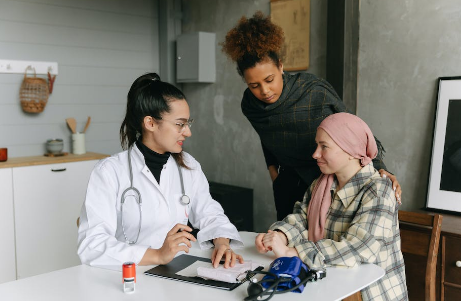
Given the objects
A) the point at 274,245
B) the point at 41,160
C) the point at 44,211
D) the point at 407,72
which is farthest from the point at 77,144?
the point at 274,245

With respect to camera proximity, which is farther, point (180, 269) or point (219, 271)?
point (180, 269)

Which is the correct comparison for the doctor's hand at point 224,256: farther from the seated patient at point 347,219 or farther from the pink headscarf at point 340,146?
the pink headscarf at point 340,146

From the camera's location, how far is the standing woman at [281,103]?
2191 mm

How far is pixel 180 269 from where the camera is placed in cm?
168

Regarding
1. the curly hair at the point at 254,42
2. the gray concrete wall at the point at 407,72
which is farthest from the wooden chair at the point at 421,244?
the curly hair at the point at 254,42

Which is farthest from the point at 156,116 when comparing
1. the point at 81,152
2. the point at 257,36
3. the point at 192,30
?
the point at 192,30

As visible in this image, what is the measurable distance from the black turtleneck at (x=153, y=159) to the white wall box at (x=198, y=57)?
7.80ft

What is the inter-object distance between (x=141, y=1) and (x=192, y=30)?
1.87 ft

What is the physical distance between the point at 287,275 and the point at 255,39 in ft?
3.75

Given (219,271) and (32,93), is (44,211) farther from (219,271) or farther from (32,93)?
(219,271)

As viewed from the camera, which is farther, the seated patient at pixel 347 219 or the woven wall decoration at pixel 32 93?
the woven wall decoration at pixel 32 93

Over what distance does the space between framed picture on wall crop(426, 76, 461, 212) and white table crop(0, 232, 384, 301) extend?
134 centimetres

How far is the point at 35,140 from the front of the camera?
4137 millimetres

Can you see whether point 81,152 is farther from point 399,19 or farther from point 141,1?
point 399,19
